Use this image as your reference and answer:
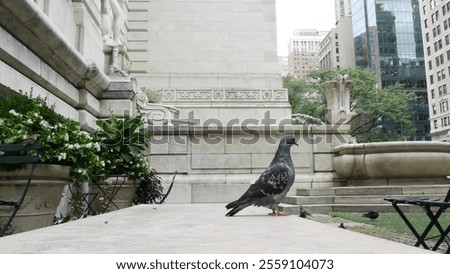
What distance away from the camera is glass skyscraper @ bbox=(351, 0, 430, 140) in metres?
88.2

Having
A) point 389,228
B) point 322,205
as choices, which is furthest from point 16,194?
point 322,205

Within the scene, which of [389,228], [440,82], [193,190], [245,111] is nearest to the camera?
[389,228]

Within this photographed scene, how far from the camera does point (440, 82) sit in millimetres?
68250

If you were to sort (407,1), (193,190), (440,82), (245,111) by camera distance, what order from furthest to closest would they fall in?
1. (407,1)
2. (440,82)
3. (245,111)
4. (193,190)

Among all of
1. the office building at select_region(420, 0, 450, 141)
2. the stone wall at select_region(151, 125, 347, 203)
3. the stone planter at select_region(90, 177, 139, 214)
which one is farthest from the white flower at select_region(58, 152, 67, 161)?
the office building at select_region(420, 0, 450, 141)

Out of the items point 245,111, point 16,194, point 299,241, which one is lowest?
point 299,241

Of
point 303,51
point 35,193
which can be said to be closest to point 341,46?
point 303,51

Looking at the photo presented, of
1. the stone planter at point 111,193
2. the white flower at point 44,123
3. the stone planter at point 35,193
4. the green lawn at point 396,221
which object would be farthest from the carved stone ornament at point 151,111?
the stone planter at point 35,193

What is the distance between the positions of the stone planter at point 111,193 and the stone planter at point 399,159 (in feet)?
17.2

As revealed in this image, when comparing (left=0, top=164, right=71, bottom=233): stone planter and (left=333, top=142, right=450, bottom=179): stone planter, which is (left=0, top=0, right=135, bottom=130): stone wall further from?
(left=333, top=142, right=450, bottom=179): stone planter

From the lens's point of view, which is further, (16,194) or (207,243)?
(16,194)

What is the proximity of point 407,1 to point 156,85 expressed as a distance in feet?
290

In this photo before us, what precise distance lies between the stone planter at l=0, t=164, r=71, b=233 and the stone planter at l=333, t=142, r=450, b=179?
7.07 meters
